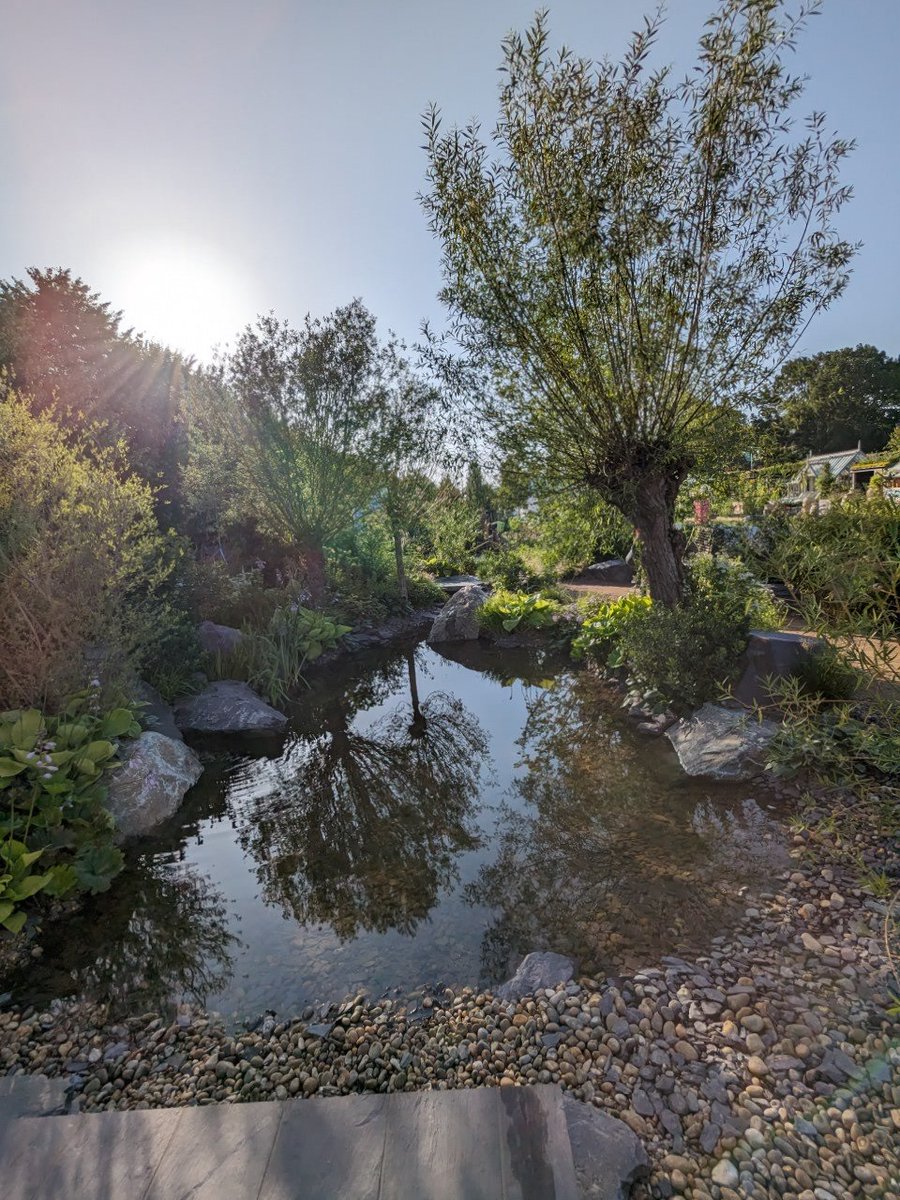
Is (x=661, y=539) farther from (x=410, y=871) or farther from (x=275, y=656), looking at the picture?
(x=275, y=656)

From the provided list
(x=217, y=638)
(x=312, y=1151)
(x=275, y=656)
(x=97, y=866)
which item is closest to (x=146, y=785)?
(x=97, y=866)

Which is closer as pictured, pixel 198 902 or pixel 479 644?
pixel 198 902

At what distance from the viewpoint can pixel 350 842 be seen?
4.52 metres

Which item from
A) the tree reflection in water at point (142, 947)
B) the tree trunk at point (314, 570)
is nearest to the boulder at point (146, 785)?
the tree reflection in water at point (142, 947)

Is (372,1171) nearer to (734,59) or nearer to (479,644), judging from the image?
(734,59)

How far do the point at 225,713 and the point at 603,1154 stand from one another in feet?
20.8

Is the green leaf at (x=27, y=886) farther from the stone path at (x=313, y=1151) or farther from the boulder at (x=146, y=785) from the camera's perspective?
the stone path at (x=313, y=1151)

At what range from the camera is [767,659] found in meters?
5.56

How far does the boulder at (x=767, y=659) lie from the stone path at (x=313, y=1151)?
441 centimetres

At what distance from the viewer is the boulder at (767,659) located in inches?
212

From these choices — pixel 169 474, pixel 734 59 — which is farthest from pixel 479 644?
pixel 734 59

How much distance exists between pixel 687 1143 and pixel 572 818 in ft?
8.75

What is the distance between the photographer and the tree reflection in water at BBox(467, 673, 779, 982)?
319cm

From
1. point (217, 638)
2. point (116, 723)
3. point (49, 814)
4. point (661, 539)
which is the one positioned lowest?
point (49, 814)
